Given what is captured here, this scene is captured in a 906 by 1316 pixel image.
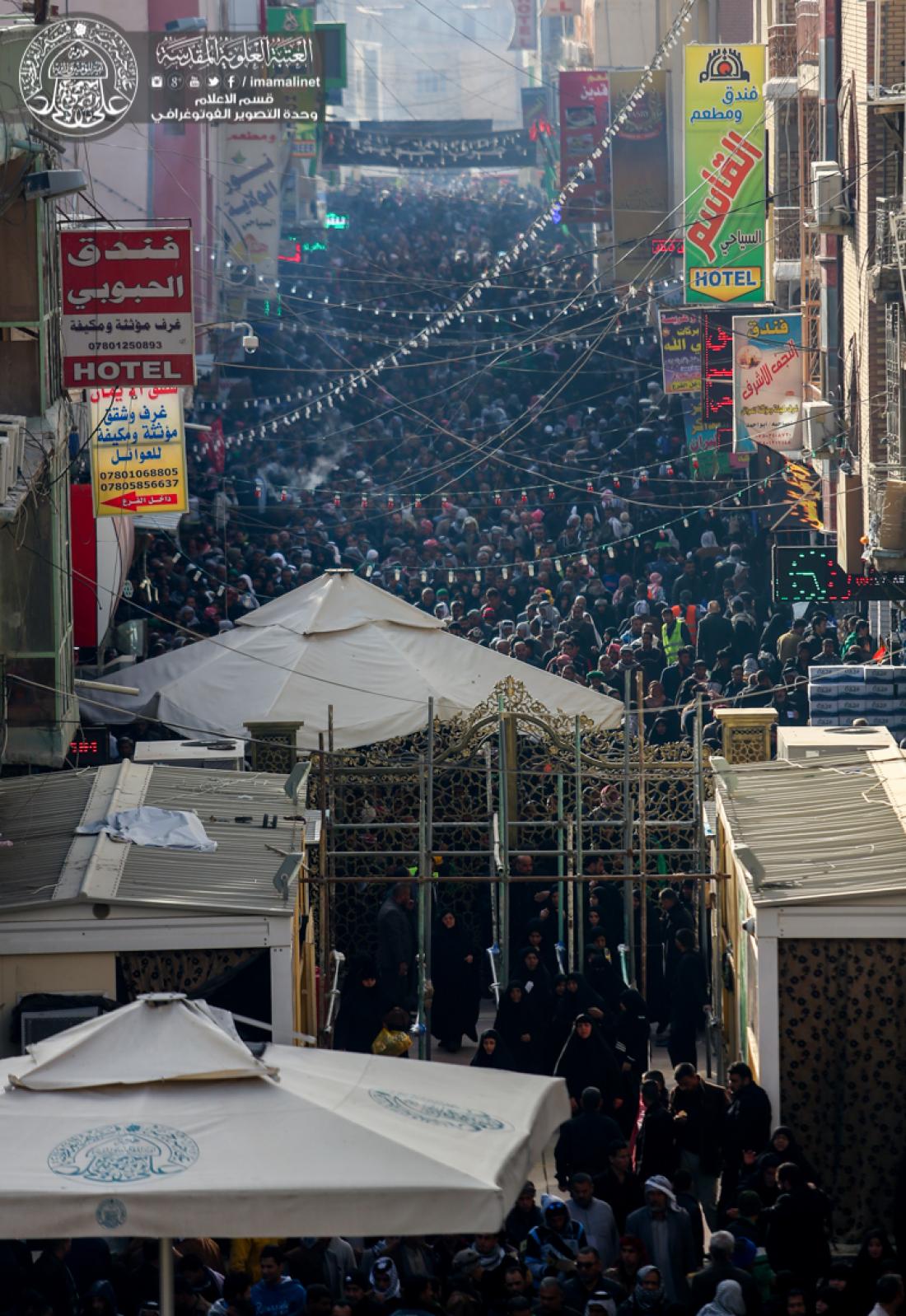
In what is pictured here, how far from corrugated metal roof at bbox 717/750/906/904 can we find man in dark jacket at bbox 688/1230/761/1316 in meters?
2.65

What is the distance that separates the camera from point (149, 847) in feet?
38.7

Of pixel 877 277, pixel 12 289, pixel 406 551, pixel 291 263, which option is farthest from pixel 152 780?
pixel 291 263

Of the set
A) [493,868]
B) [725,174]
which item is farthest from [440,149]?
[493,868]

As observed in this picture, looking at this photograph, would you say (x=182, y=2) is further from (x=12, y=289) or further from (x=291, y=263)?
(x=12, y=289)

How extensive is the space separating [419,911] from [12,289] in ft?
16.9

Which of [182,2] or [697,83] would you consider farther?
[182,2]

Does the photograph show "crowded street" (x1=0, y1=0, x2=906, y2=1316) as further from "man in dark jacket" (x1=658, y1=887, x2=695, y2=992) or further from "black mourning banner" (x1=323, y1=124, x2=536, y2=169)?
"black mourning banner" (x1=323, y1=124, x2=536, y2=169)

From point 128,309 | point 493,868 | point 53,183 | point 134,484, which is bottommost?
point 493,868

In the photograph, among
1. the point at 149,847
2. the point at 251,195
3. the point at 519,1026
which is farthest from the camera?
the point at 251,195

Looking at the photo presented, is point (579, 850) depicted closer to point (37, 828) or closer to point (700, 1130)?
point (700, 1130)

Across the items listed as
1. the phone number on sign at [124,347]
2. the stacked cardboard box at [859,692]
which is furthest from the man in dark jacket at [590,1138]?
the stacked cardboard box at [859,692]

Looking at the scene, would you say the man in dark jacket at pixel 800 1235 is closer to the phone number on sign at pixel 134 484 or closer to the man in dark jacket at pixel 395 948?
the man in dark jacket at pixel 395 948

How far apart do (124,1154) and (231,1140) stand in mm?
350

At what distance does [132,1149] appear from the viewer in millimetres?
6730
